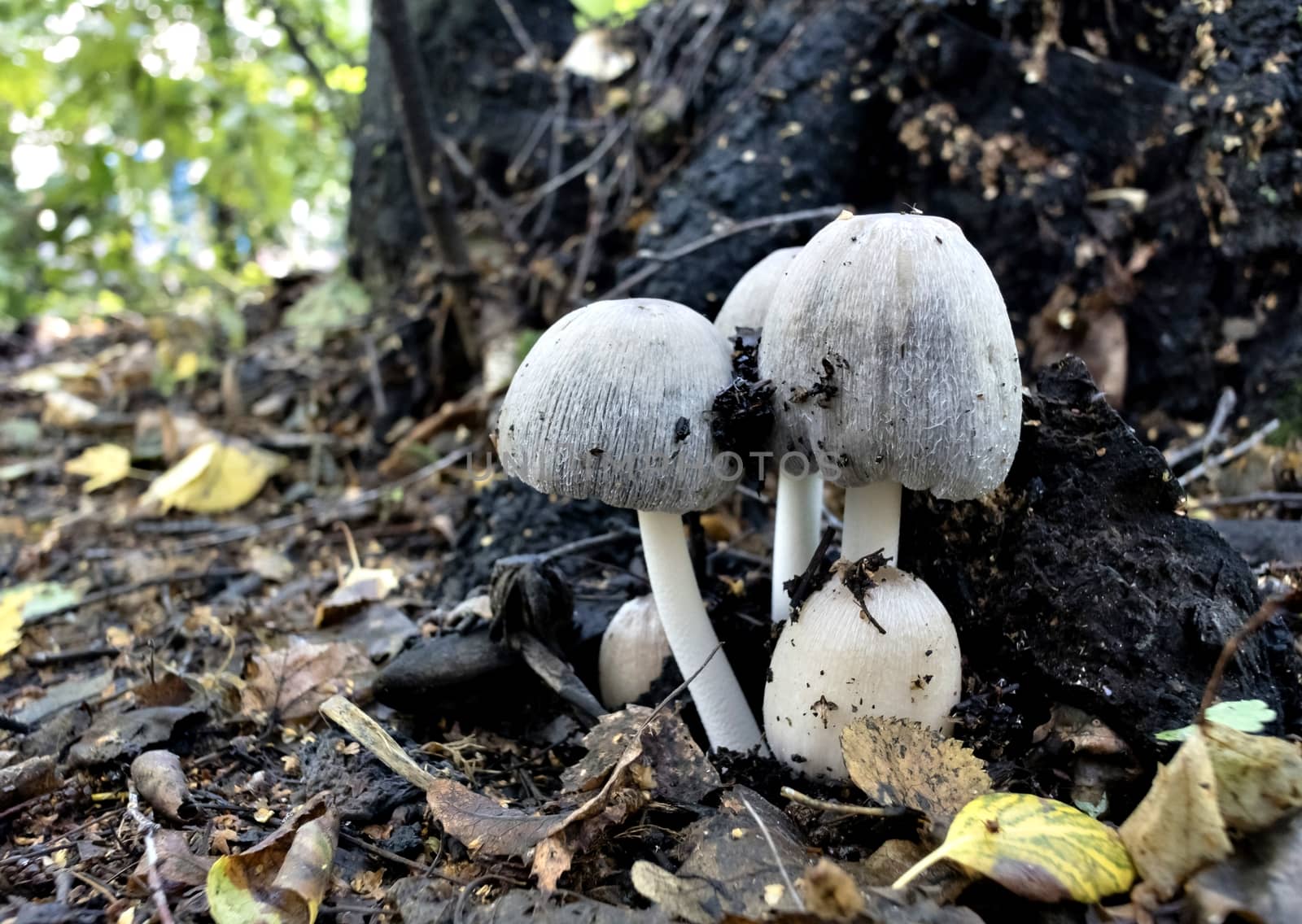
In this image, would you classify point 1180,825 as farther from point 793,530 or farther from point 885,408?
point 793,530

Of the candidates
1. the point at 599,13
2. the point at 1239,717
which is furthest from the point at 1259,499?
the point at 599,13

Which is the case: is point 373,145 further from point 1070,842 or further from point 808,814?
point 1070,842

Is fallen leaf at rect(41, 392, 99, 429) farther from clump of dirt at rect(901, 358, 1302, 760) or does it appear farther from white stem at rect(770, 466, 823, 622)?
clump of dirt at rect(901, 358, 1302, 760)

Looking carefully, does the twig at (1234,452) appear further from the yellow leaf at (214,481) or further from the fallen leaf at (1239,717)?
the yellow leaf at (214,481)

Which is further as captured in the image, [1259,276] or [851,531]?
[1259,276]

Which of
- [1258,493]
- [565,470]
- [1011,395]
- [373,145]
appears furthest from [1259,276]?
[373,145]
